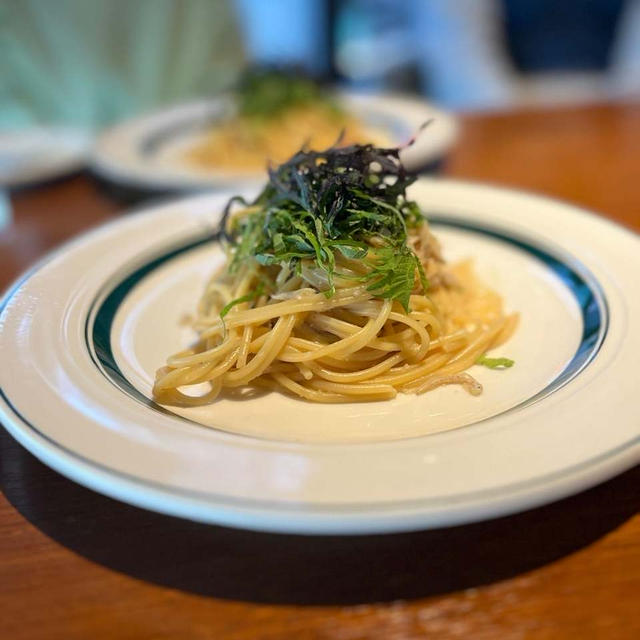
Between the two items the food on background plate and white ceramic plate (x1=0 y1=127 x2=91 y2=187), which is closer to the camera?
white ceramic plate (x1=0 y1=127 x2=91 y2=187)

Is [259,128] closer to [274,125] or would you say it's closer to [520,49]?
[274,125]

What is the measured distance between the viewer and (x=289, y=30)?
8664 millimetres

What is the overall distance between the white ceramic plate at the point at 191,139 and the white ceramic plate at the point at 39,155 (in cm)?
20

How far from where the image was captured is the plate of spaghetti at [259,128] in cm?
345


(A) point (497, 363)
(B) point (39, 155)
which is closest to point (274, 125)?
(B) point (39, 155)

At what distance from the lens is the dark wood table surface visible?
102 centimetres

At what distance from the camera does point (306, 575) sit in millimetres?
1113

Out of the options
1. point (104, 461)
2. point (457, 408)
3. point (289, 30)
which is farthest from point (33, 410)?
point (289, 30)

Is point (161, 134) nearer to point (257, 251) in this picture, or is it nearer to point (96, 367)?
point (257, 251)

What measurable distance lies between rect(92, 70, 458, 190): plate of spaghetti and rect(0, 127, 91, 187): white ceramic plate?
20cm

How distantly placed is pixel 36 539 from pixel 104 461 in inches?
11.6

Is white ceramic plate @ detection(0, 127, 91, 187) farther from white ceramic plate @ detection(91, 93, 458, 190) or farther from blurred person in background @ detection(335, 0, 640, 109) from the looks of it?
blurred person in background @ detection(335, 0, 640, 109)

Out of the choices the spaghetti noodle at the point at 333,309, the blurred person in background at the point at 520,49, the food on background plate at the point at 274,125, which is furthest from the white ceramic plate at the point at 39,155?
the blurred person in background at the point at 520,49

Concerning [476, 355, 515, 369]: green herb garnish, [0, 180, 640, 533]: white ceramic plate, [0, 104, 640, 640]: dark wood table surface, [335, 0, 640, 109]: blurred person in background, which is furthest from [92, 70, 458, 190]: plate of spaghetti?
[335, 0, 640, 109]: blurred person in background
